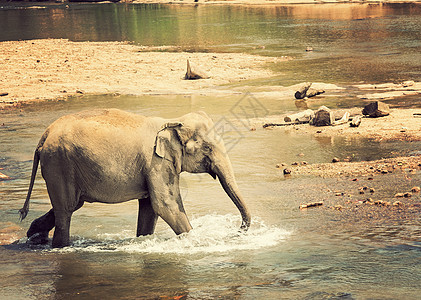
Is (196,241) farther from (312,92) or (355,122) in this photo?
(312,92)

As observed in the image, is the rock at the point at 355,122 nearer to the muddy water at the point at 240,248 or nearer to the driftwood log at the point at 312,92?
the muddy water at the point at 240,248

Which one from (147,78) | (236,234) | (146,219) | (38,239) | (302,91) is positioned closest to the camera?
(236,234)

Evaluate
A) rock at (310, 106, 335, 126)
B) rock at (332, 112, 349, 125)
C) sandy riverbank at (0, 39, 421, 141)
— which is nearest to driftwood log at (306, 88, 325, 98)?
sandy riverbank at (0, 39, 421, 141)

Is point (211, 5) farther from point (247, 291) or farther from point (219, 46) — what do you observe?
point (247, 291)

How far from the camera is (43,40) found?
38.1 metres

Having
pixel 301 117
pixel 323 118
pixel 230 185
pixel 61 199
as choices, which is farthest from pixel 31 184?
pixel 301 117

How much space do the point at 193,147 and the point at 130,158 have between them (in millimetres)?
741

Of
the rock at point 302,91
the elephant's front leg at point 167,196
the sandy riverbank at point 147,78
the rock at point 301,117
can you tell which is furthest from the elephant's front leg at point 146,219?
the rock at point 302,91

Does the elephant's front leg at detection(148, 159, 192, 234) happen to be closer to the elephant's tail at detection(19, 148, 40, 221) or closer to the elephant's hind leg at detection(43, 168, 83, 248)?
the elephant's hind leg at detection(43, 168, 83, 248)

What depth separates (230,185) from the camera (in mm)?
7496

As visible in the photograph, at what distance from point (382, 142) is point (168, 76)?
10855 millimetres

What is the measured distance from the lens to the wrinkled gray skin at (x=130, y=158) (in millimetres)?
7621

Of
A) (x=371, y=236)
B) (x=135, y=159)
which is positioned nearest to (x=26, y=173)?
(x=135, y=159)

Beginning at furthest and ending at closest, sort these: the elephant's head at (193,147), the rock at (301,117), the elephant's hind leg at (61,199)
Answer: the rock at (301,117)
the elephant's hind leg at (61,199)
the elephant's head at (193,147)
